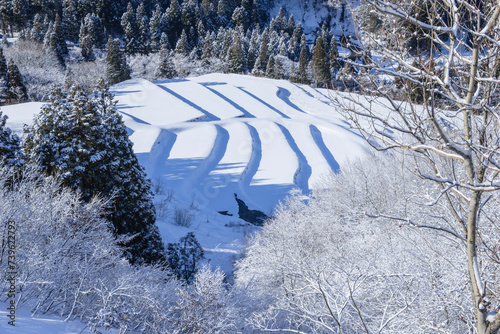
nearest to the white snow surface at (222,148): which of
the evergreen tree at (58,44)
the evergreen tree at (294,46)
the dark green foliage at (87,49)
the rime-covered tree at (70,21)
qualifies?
the evergreen tree at (58,44)

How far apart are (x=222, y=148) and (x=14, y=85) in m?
25.1

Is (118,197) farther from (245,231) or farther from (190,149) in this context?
(190,149)

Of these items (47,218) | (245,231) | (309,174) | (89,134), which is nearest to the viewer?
(47,218)

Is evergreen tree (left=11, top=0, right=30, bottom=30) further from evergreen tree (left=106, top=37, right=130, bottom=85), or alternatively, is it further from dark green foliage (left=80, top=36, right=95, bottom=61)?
evergreen tree (left=106, top=37, right=130, bottom=85)

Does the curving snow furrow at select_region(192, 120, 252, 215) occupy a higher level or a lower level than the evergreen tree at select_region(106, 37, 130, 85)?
Result: lower

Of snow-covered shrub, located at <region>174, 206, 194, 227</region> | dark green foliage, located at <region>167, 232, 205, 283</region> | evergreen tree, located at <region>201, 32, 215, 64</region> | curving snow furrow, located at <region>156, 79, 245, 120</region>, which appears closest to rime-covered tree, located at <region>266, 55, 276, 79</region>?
evergreen tree, located at <region>201, 32, 215, 64</region>

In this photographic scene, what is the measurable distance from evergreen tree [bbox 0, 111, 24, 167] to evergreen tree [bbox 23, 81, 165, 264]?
20.5 inches

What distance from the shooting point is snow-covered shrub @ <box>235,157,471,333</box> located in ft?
24.0

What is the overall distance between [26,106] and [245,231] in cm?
2413

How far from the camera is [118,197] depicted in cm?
1427

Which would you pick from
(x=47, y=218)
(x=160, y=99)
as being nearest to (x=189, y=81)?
(x=160, y=99)

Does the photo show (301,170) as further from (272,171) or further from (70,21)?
(70,21)

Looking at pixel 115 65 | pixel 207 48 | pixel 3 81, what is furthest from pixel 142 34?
pixel 3 81

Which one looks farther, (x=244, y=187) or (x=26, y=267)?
(x=244, y=187)
